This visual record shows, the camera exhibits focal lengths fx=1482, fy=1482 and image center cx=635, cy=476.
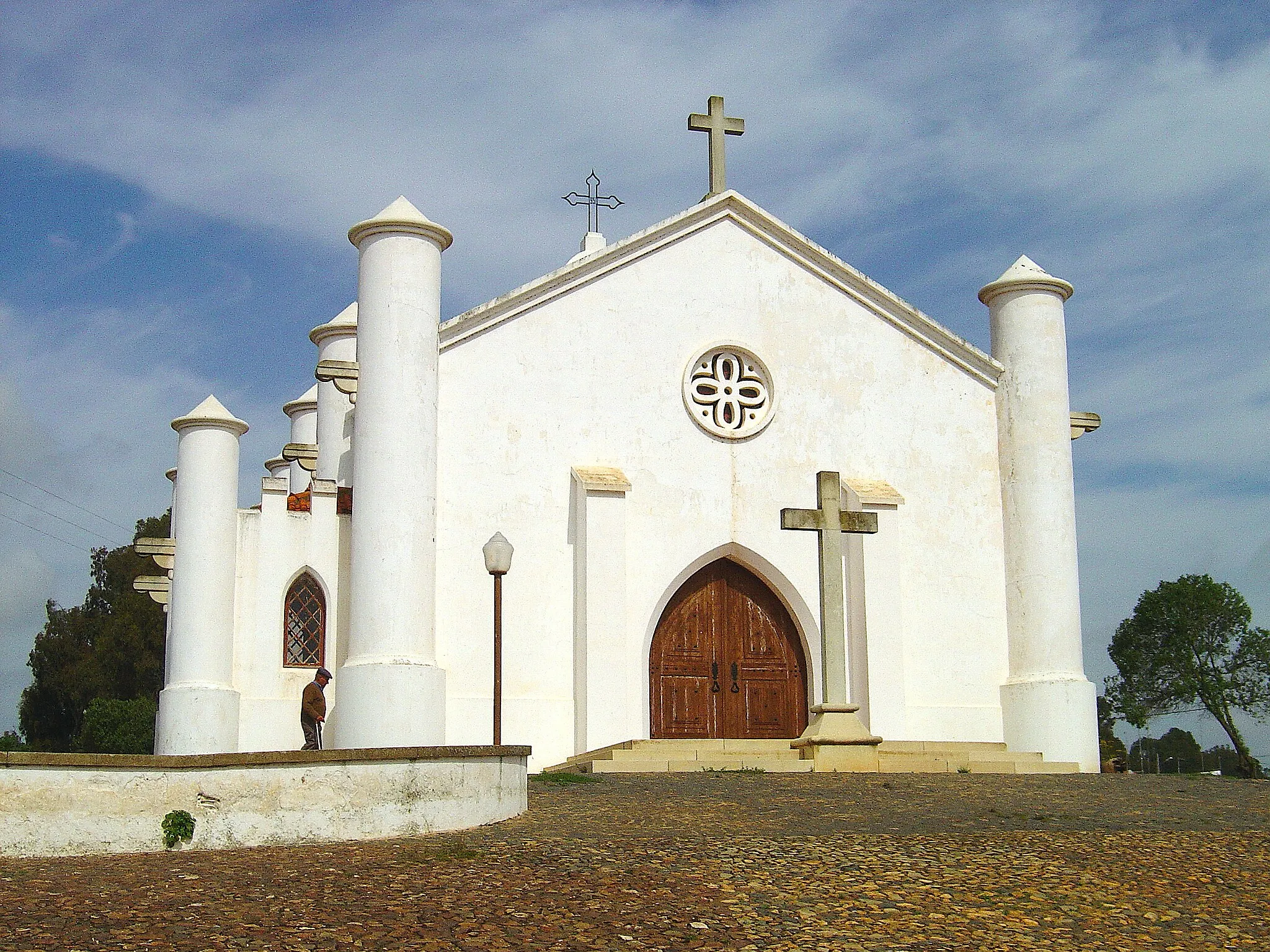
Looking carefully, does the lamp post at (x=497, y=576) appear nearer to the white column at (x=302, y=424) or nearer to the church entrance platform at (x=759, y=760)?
the church entrance platform at (x=759, y=760)

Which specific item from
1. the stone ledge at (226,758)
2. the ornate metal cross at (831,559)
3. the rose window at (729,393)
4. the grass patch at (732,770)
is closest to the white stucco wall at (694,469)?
the rose window at (729,393)

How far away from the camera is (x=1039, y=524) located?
21547 millimetres

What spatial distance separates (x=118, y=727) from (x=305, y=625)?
2649cm

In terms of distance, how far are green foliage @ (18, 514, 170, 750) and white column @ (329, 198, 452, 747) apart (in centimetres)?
3181

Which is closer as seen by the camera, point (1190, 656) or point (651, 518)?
point (651, 518)

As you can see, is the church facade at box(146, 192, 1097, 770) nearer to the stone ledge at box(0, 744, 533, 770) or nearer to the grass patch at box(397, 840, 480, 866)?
the stone ledge at box(0, 744, 533, 770)

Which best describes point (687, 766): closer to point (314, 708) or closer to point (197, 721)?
point (314, 708)

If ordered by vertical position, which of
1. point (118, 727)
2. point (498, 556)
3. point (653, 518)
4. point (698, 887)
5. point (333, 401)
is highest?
point (333, 401)

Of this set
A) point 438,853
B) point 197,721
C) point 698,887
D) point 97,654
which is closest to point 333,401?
point 197,721

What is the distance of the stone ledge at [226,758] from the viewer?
1015 centimetres

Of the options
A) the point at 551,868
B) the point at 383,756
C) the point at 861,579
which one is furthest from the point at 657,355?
the point at 551,868

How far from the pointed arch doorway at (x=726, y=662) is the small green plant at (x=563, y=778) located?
13.8 ft

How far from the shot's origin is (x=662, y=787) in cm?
1451

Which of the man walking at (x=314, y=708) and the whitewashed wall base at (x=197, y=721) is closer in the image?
the man walking at (x=314, y=708)
